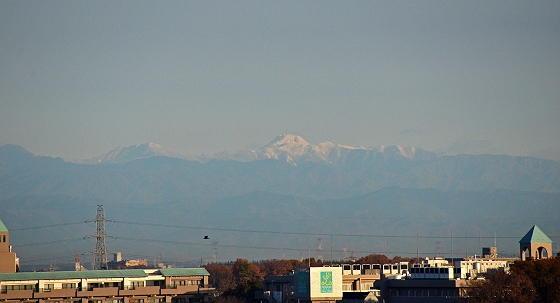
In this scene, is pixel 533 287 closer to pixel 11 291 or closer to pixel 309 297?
pixel 309 297

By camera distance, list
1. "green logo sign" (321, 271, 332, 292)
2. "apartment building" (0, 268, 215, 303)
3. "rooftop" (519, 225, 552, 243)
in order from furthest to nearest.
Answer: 1. "rooftop" (519, 225, 552, 243)
2. "apartment building" (0, 268, 215, 303)
3. "green logo sign" (321, 271, 332, 292)

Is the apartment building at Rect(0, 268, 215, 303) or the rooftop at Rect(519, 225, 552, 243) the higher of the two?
the rooftop at Rect(519, 225, 552, 243)


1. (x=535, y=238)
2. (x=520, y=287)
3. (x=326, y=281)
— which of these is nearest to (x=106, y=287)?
(x=326, y=281)

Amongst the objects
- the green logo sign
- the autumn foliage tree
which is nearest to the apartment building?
the green logo sign

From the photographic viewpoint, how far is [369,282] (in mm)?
150000

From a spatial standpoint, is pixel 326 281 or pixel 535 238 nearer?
pixel 326 281

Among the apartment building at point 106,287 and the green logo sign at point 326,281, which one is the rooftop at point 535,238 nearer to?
the green logo sign at point 326,281

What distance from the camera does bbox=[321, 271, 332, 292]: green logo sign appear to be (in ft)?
440

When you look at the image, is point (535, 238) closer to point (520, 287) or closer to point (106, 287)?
point (520, 287)

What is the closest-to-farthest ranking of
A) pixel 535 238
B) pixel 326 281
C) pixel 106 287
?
pixel 326 281 < pixel 106 287 < pixel 535 238

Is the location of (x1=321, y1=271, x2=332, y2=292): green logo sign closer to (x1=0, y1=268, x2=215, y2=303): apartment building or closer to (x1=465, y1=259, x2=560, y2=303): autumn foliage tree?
(x1=465, y1=259, x2=560, y2=303): autumn foliage tree

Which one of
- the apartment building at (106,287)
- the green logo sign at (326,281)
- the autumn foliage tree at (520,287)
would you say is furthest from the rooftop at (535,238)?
the apartment building at (106,287)

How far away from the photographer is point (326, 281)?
134000mm

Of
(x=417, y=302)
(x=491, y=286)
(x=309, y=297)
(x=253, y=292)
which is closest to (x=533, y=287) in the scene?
(x=491, y=286)
